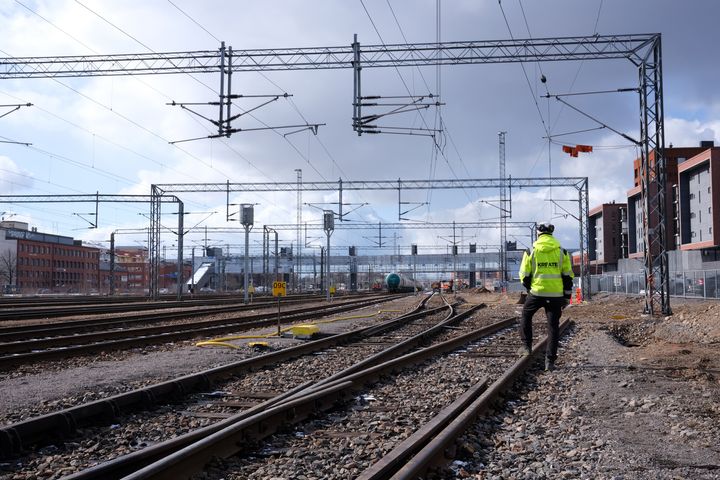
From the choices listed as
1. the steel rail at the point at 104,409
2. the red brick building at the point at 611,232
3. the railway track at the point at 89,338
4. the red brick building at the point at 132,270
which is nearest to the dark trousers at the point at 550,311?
the steel rail at the point at 104,409

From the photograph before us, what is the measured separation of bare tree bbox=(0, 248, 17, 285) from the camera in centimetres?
7692

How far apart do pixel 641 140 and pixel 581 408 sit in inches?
704

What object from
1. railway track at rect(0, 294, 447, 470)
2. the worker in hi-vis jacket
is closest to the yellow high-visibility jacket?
the worker in hi-vis jacket

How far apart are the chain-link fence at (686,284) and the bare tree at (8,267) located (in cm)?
6388

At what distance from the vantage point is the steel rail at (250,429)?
4543 millimetres

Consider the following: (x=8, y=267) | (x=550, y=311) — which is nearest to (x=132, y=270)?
(x=8, y=267)

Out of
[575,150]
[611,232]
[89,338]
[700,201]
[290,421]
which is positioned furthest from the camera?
[611,232]

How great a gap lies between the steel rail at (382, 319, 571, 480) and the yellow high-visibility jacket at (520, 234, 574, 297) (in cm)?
278

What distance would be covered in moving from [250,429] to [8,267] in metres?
82.6

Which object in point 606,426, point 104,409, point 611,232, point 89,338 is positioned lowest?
point 89,338

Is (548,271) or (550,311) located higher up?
(548,271)

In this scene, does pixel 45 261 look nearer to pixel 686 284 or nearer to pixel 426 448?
pixel 686 284

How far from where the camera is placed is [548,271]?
373 inches

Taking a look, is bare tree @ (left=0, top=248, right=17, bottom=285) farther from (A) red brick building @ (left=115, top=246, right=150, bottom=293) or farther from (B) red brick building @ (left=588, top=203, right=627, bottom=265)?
(B) red brick building @ (left=588, top=203, right=627, bottom=265)
